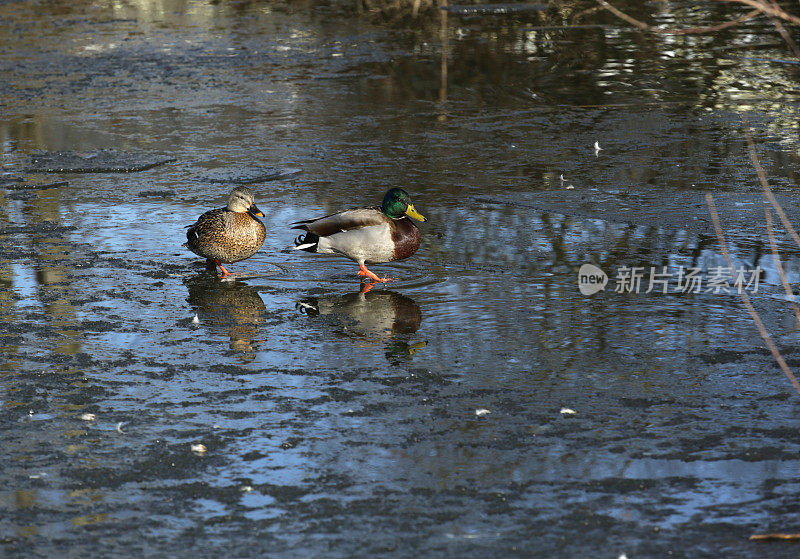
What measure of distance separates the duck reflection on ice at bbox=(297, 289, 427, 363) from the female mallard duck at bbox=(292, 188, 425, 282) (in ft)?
0.91

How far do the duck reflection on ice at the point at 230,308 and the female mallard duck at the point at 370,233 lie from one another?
588 millimetres

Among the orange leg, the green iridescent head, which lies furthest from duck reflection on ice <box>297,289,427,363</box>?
the green iridescent head

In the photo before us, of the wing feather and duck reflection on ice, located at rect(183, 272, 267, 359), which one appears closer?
duck reflection on ice, located at rect(183, 272, 267, 359)

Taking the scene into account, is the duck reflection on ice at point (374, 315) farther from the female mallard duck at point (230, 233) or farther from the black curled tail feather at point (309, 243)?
the female mallard duck at point (230, 233)

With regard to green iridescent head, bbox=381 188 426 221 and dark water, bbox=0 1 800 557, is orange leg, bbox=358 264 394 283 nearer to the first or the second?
dark water, bbox=0 1 800 557

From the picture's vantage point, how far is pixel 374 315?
254 inches

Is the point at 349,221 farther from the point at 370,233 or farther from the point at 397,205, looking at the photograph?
the point at 397,205

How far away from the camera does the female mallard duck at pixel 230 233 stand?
23.5ft

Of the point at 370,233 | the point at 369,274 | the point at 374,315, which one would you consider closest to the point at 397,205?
the point at 370,233

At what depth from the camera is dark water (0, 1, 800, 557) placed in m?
4.06

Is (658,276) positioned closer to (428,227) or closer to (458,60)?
(428,227)

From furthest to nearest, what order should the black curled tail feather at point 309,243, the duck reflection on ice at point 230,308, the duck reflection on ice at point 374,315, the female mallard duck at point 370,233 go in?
→ 1. the black curled tail feather at point 309,243
2. the female mallard duck at point 370,233
3. the duck reflection on ice at point 230,308
4. the duck reflection on ice at point 374,315

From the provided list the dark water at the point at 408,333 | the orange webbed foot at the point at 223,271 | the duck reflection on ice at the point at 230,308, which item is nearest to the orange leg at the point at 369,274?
the dark water at the point at 408,333

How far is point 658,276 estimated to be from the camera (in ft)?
22.5
